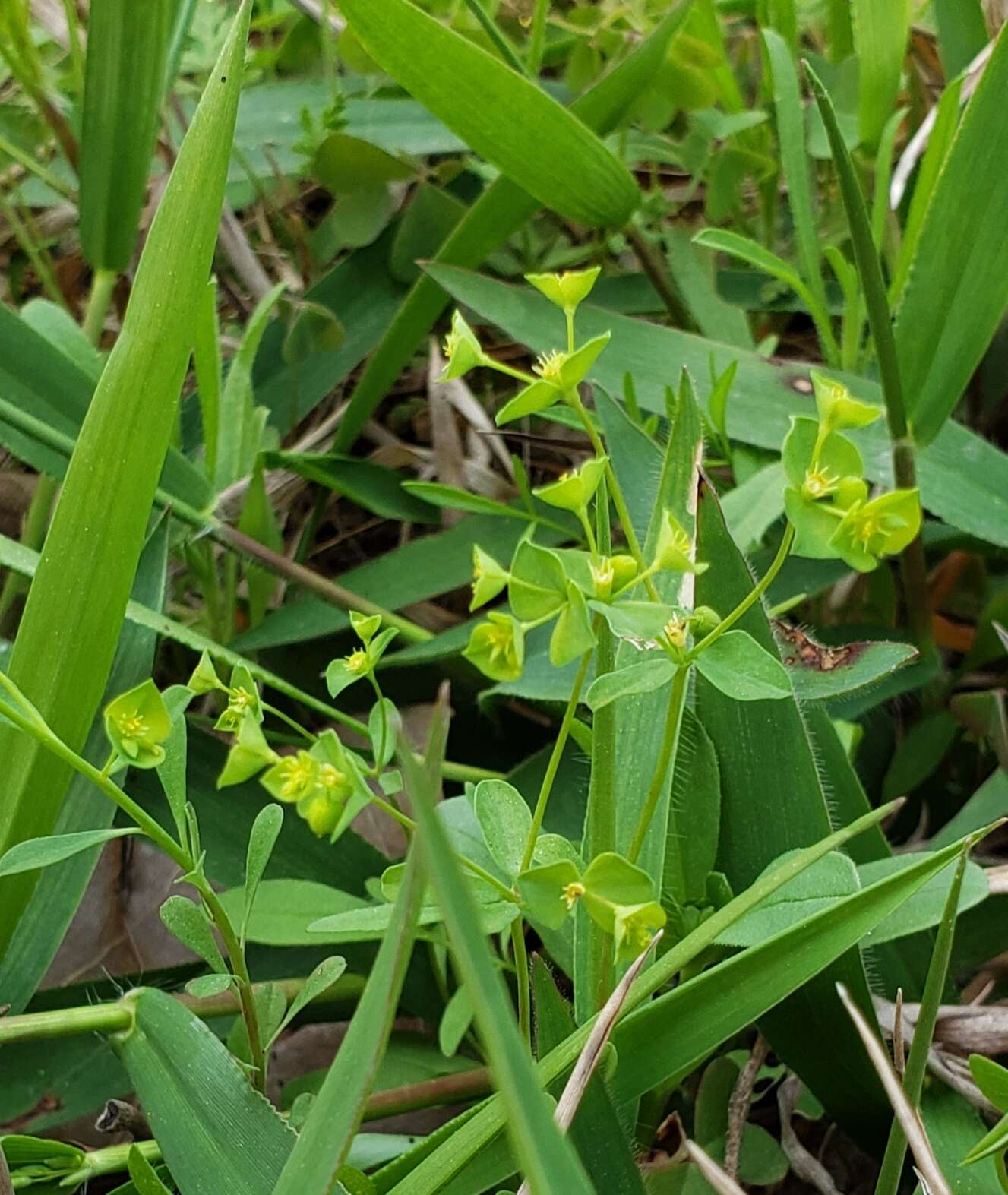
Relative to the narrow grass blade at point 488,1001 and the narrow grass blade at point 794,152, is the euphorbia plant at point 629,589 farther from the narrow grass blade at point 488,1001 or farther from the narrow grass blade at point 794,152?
the narrow grass blade at point 794,152

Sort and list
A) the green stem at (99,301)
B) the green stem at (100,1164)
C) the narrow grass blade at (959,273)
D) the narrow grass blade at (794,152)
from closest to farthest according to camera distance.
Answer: the green stem at (100,1164) < the narrow grass blade at (959,273) < the narrow grass blade at (794,152) < the green stem at (99,301)

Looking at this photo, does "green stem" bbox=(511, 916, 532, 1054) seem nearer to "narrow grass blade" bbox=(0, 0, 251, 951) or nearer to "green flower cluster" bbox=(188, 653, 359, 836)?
"green flower cluster" bbox=(188, 653, 359, 836)

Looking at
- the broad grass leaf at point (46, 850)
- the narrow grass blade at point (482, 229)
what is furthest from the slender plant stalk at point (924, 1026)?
the narrow grass blade at point (482, 229)

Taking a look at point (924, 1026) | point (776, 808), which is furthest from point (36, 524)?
point (924, 1026)

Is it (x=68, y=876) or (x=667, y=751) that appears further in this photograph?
(x=68, y=876)

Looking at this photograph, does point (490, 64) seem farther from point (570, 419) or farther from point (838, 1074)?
point (838, 1074)

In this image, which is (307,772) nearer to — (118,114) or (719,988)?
(719,988)

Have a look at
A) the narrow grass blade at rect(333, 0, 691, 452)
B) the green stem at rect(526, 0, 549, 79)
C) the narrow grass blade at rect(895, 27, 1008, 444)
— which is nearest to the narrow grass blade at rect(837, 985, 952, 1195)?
the narrow grass blade at rect(895, 27, 1008, 444)
